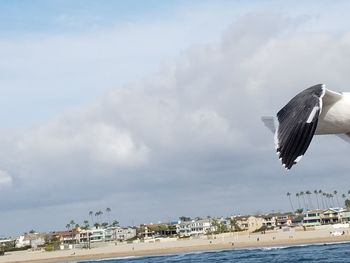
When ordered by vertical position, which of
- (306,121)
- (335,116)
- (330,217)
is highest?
(330,217)

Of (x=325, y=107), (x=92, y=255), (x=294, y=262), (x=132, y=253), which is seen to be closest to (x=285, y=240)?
(x=132, y=253)

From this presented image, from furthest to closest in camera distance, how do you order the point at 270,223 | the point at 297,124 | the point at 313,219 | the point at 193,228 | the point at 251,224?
the point at 193,228, the point at 270,223, the point at 251,224, the point at 313,219, the point at 297,124

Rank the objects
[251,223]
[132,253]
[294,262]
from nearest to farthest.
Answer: [294,262], [132,253], [251,223]

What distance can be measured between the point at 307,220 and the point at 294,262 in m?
98.0

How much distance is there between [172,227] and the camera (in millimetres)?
191125

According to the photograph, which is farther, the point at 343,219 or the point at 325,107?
the point at 343,219

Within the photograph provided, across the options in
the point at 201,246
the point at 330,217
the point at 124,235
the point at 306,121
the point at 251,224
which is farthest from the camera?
the point at 124,235

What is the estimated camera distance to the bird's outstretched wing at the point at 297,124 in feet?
30.6

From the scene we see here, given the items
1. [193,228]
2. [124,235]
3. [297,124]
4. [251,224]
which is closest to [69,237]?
[124,235]

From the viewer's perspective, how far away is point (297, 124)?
1022cm

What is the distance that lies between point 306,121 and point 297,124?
157 millimetres

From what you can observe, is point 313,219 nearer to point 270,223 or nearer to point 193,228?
point 270,223

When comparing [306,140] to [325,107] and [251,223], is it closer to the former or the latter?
[325,107]

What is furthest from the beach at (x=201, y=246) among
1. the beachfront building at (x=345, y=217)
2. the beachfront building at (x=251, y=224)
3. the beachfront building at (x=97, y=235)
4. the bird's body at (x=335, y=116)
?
the bird's body at (x=335, y=116)
